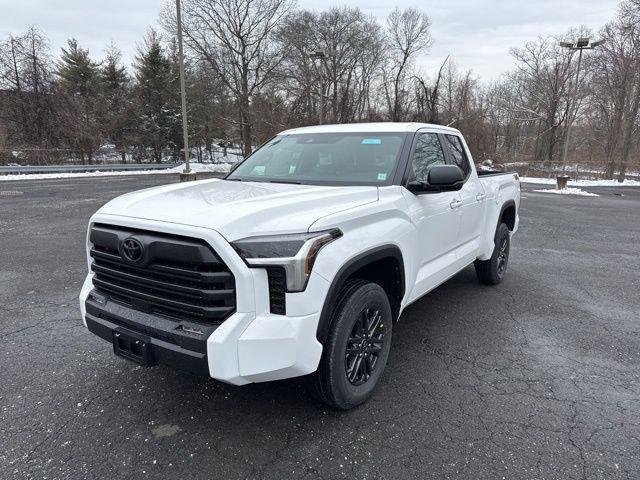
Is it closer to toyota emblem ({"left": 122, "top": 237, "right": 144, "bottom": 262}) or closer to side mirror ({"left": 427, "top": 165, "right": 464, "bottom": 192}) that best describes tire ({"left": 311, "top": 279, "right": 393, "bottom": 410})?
side mirror ({"left": 427, "top": 165, "right": 464, "bottom": 192})

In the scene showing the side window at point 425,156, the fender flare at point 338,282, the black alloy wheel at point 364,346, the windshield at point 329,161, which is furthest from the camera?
the side window at point 425,156

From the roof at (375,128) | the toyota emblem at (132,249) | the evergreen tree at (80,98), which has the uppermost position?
the evergreen tree at (80,98)

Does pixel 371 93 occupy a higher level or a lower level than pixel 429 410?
higher

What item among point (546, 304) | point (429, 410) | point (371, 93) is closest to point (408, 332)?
point (429, 410)

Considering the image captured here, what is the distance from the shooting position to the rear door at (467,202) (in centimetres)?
413

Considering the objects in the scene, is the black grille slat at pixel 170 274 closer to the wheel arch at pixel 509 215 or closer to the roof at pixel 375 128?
the roof at pixel 375 128

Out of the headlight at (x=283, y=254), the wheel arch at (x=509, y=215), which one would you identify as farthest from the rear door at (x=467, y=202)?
the headlight at (x=283, y=254)

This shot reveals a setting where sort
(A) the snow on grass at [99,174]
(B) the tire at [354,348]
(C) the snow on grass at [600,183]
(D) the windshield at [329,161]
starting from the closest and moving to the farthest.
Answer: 1. (B) the tire at [354,348]
2. (D) the windshield at [329,161]
3. (A) the snow on grass at [99,174]
4. (C) the snow on grass at [600,183]

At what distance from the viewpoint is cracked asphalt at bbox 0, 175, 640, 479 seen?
2.32m

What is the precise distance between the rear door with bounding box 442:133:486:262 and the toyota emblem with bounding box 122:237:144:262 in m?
2.85

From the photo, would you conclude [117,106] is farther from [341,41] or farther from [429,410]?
[429,410]

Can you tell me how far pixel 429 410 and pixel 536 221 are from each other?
9.82 metres

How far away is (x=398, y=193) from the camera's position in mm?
3100

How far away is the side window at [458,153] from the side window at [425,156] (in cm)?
33
